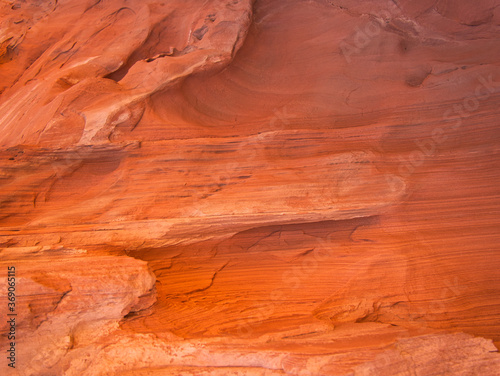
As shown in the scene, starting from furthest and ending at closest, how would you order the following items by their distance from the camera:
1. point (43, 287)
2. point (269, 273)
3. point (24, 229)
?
point (269, 273) < point (24, 229) < point (43, 287)

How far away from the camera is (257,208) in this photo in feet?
11.1

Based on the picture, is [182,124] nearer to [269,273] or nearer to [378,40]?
[269,273]

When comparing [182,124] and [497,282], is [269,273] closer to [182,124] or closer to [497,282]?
[182,124]

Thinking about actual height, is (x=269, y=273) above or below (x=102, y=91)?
below

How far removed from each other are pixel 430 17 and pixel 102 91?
15.6ft

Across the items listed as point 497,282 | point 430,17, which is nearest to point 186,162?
point 497,282

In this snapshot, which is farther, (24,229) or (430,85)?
(430,85)

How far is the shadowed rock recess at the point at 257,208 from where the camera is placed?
8.68 ft

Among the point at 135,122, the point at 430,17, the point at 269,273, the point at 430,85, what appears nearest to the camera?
the point at 269,273

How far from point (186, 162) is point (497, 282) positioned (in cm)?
324

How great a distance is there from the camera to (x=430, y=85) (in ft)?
13.8

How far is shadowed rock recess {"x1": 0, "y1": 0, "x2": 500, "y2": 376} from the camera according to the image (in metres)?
2.64

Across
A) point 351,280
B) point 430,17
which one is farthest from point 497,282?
point 430,17

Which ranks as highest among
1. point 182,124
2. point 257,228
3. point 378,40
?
point 378,40
